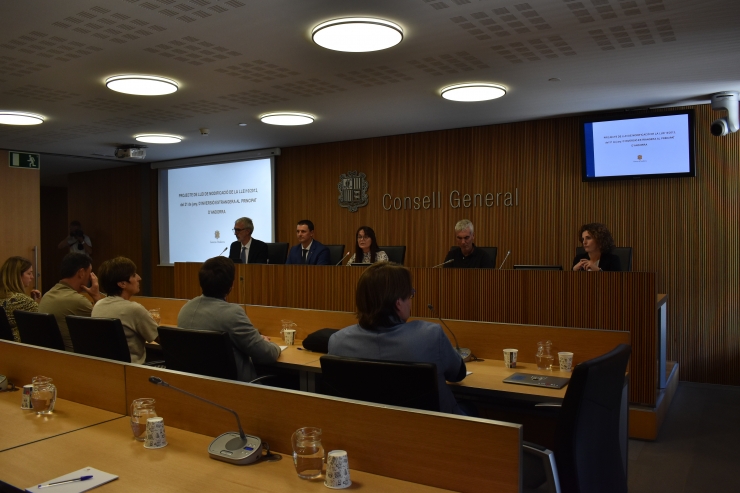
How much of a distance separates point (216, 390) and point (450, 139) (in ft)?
18.6

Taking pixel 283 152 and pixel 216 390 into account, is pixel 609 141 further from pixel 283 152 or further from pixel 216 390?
pixel 216 390

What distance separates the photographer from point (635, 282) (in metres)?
3.91

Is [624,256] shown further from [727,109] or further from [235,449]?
[235,449]

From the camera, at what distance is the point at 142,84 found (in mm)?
4840

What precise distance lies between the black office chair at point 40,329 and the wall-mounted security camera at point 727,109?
5.36m

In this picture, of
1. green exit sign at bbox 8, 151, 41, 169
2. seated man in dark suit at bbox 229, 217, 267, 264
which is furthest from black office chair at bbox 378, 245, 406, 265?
green exit sign at bbox 8, 151, 41, 169

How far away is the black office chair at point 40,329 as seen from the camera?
329 centimetres

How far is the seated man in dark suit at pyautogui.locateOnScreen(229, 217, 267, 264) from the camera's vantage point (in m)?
6.38

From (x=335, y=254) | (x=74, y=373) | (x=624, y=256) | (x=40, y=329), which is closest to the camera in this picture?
(x=74, y=373)

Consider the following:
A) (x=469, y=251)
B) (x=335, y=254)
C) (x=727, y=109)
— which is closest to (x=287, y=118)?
(x=335, y=254)

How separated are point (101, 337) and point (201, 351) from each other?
2.24 feet

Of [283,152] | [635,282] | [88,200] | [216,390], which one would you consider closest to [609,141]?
[635,282]

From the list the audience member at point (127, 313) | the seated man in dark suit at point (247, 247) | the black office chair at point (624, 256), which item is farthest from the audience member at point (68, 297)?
the black office chair at point (624, 256)

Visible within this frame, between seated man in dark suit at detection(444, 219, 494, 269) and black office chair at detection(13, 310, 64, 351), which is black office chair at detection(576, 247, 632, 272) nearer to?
seated man in dark suit at detection(444, 219, 494, 269)
